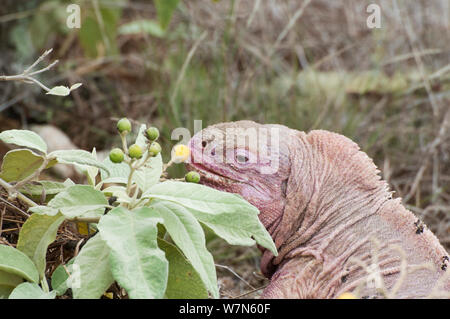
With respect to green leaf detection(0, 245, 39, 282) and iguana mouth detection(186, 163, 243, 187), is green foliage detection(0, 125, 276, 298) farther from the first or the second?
iguana mouth detection(186, 163, 243, 187)

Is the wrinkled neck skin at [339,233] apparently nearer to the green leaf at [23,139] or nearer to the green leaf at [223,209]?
the green leaf at [223,209]

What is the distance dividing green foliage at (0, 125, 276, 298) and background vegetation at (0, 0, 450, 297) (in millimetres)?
1647

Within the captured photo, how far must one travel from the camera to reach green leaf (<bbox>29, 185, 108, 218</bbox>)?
1910 mm

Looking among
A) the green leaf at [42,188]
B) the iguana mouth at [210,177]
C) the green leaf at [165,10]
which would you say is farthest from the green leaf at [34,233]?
the green leaf at [165,10]

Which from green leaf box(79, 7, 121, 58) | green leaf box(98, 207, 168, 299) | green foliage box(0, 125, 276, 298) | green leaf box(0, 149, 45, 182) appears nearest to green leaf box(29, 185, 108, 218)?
green foliage box(0, 125, 276, 298)

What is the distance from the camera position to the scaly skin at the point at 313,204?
85.1 inches

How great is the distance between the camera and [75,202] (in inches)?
77.2

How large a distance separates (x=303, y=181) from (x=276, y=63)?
11.6 ft

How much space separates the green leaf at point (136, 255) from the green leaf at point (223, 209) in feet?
0.50

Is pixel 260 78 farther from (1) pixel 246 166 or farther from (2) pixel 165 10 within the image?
(1) pixel 246 166

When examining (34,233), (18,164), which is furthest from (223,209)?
(18,164)

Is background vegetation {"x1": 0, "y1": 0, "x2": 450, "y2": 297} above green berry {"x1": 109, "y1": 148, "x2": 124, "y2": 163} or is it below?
below

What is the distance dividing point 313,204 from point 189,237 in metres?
0.56
